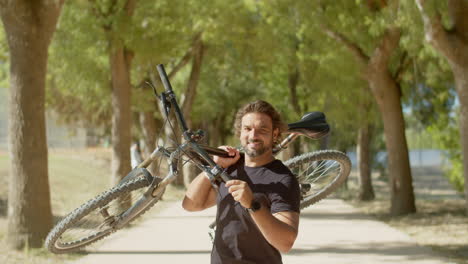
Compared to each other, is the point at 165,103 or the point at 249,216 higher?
the point at 165,103

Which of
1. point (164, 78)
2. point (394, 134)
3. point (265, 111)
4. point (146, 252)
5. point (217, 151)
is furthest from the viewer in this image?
point (394, 134)

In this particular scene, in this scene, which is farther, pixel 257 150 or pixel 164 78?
pixel 164 78

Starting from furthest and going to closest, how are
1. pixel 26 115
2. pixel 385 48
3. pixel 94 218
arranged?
1. pixel 385 48
2. pixel 26 115
3. pixel 94 218

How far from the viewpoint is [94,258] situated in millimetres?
9664

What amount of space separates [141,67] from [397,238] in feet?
37.2

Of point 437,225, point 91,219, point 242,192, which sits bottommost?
point 437,225

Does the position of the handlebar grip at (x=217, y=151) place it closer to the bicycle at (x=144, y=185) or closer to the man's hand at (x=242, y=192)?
the bicycle at (x=144, y=185)

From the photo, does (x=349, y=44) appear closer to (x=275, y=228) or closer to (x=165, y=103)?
(x=165, y=103)

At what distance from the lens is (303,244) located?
1126 cm

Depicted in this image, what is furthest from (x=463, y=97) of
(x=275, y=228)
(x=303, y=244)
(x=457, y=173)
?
(x=457, y=173)

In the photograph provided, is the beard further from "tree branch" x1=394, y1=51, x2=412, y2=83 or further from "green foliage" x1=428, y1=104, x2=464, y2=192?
"green foliage" x1=428, y1=104, x2=464, y2=192

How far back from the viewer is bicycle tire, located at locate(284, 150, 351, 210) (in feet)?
18.1

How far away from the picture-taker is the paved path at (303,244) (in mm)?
9602

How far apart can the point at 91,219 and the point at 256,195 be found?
2.10 metres
